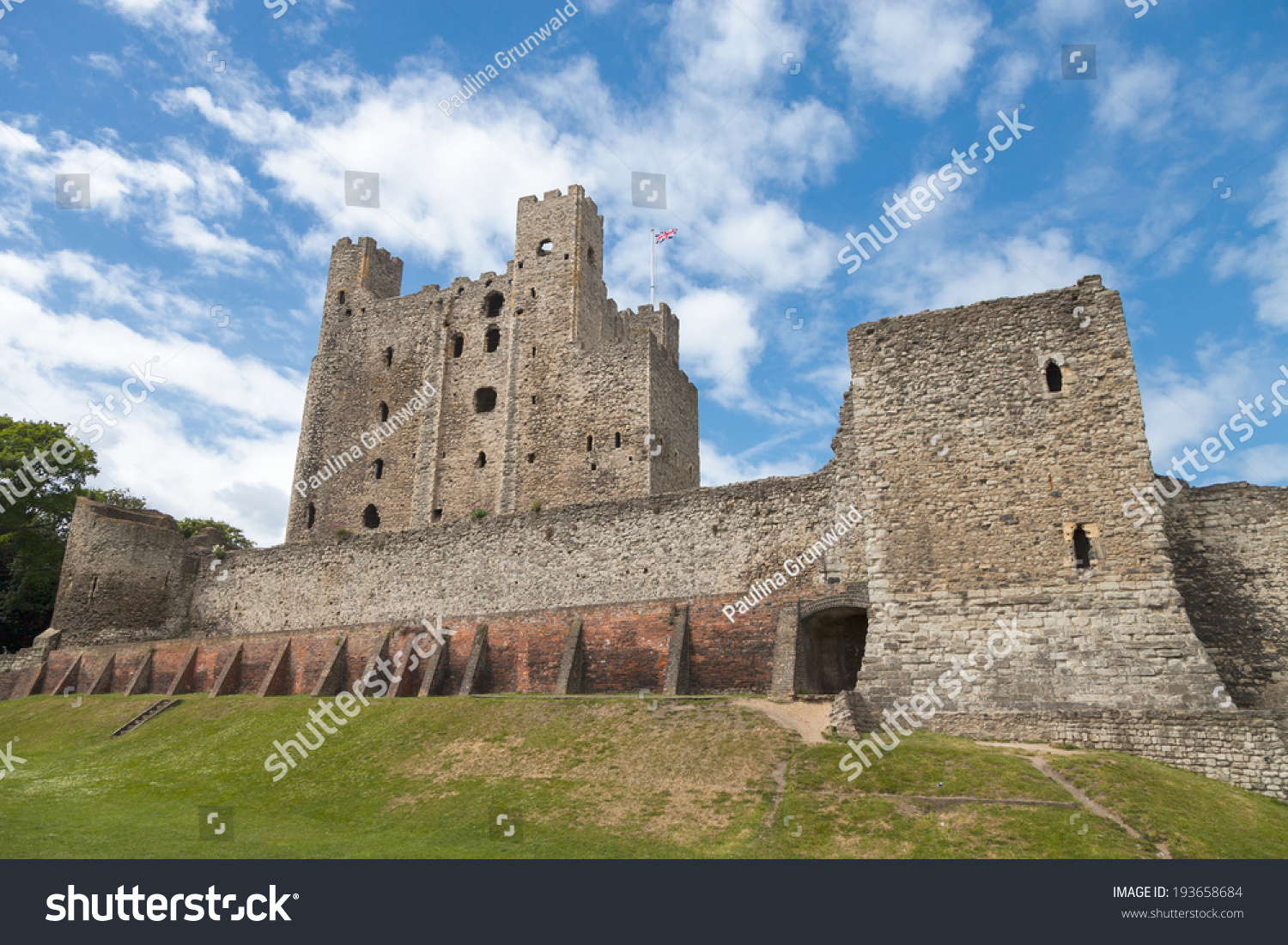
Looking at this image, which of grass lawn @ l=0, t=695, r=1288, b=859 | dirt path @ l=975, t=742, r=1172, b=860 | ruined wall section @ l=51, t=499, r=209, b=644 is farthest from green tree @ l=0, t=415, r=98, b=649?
dirt path @ l=975, t=742, r=1172, b=860

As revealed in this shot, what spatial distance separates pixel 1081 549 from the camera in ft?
54.1

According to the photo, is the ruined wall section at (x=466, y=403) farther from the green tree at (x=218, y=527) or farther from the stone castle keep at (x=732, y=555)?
the green tree at (x=218, y=527)

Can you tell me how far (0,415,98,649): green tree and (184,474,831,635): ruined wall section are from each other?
587 inches

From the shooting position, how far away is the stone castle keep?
15.9m

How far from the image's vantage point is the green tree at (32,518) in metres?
41.2

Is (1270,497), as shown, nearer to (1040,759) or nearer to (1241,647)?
(1241,647)

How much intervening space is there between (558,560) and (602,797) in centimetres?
1236

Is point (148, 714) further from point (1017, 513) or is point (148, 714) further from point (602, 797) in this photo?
point (1017, 513)

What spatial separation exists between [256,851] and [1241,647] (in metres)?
18.0

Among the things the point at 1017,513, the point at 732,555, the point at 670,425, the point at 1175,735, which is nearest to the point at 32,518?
the point at 670,425

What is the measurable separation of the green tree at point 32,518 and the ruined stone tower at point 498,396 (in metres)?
11.3

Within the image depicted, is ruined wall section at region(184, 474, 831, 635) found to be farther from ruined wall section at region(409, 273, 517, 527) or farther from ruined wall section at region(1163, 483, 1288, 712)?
ruined wall section at region(409, 273, 517, 527)

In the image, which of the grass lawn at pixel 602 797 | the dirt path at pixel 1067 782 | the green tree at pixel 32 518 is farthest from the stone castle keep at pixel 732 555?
the green tree at pixel 32 518
